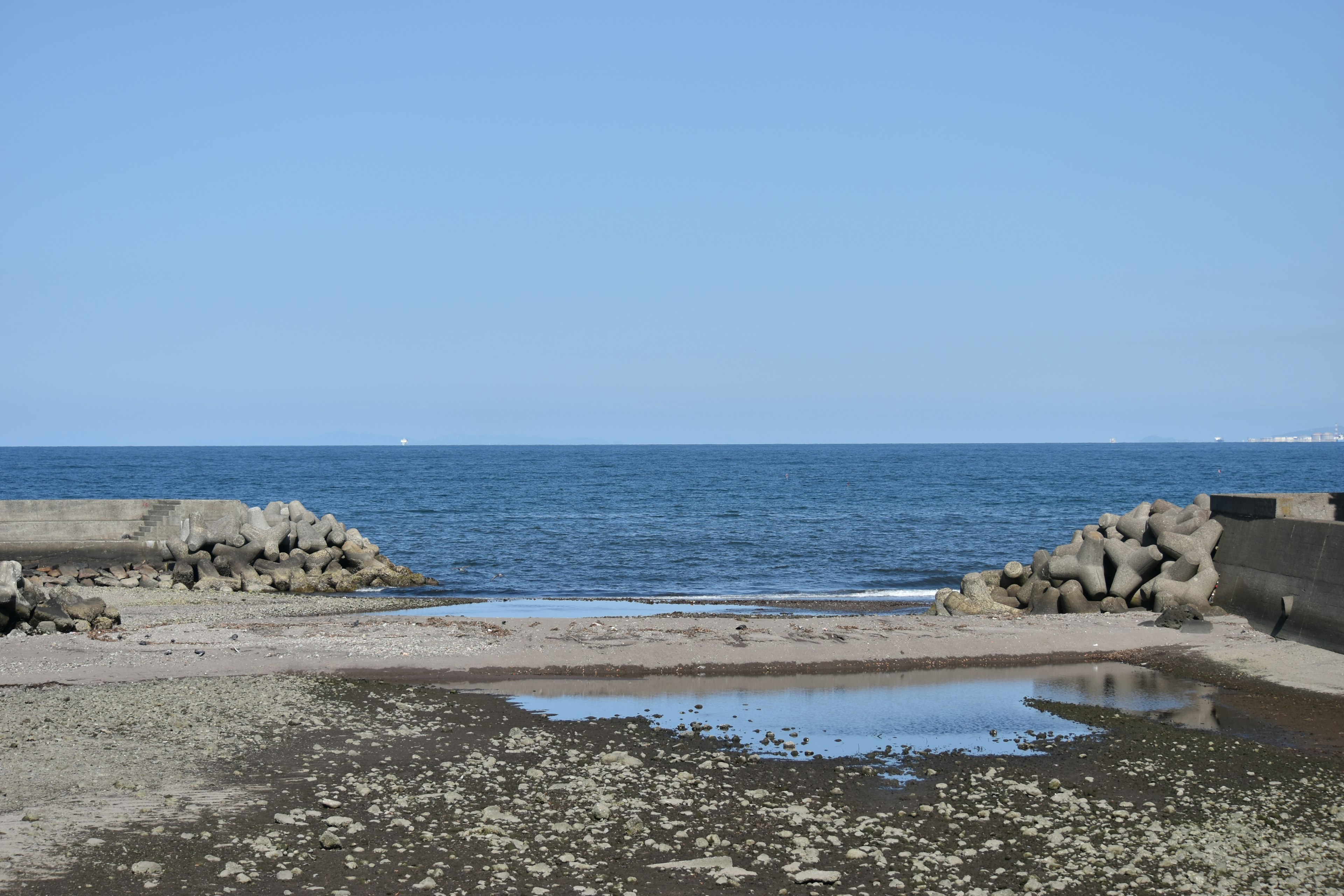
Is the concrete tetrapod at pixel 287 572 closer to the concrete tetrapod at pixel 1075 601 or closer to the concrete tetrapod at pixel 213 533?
the concrete tetrapod at pixel 213 533

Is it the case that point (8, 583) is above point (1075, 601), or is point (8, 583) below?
above

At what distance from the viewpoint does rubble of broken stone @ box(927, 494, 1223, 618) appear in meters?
21.9

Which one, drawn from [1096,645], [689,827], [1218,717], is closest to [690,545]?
[1096,645]

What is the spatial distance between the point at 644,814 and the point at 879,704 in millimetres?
6198

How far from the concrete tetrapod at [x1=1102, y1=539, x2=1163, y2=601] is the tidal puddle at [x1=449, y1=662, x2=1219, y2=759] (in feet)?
16.7

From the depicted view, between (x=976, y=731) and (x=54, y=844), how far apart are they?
10.0 metres

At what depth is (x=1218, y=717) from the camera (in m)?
14.6

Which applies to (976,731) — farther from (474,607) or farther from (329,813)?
(474,607)

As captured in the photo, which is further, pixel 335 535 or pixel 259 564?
pixel 335 535

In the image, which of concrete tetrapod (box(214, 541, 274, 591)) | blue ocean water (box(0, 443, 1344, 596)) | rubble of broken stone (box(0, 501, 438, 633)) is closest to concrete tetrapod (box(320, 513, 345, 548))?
rubble of broken stone (box(0, 501, 438, 633))

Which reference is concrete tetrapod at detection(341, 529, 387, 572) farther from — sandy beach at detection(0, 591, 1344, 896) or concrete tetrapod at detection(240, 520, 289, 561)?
sandy beach at detection(0, 591, 1344, 896)

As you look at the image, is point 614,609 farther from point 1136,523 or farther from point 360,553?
point 1136,523

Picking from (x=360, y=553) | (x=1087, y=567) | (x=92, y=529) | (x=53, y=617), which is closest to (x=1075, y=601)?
(x=1087, y=567)

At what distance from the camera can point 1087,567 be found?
2362 cm
